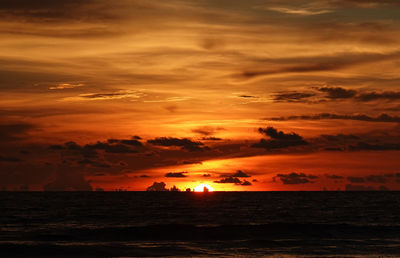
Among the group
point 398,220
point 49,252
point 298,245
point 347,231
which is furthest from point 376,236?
point 49,252

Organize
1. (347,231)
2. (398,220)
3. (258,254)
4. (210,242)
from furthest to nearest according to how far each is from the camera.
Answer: (398,220)
(347,231)
(210,242)
(258,254)

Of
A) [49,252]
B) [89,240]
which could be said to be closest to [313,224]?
[89,240]

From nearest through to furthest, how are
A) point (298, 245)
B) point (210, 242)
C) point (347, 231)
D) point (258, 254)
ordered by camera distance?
point (258, 254) → point (298, 245) → point (210, 242) → point (347, 231)

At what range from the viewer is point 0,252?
49.6m

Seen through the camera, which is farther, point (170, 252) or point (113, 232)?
point (113, 232)

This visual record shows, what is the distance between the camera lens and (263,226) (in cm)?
7519

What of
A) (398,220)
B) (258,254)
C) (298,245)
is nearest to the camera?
(258,254)

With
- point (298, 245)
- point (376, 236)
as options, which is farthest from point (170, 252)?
point (376, 236)

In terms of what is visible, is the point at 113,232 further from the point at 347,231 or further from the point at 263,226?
the point at 347,231

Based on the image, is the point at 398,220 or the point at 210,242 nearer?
the point at 210,242

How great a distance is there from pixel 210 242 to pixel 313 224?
25.4 metres

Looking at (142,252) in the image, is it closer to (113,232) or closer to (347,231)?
(113,232)

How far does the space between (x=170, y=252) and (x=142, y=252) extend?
2.37 meters

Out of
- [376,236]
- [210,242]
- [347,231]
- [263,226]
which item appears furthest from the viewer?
[263,226]
